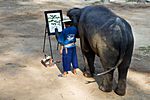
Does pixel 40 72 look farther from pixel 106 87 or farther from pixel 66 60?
pixel 106 87

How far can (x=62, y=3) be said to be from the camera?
21203 millimetres

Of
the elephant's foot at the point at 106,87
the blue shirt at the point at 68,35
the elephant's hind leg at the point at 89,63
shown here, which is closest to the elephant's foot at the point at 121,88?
the elephant's foot at the point at 106,87

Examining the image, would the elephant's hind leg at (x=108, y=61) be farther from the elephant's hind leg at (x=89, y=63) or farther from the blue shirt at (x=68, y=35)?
the blue shirt at (x=68, y=35)

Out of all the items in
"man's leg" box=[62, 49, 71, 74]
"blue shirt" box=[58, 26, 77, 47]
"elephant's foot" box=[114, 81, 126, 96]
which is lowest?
"elephant's foot" box=[114, 81, 126, 96]

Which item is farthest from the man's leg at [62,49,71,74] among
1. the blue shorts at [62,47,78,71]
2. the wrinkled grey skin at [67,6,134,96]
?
the wrinkled grey skin at [67,6,134,96]

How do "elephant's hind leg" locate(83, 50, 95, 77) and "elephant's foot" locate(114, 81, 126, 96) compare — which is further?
"elephant's hind leg" locate(83, 50, 95, 77)

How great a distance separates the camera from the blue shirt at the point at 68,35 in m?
7.40

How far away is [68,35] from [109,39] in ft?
4.80

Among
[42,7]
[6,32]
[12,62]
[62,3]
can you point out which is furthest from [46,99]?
[62,3]

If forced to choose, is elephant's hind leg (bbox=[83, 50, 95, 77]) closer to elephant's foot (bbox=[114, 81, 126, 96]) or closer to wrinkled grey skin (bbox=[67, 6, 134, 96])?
wrinkled grey skin (bbox=[67, 6, 134, 96])

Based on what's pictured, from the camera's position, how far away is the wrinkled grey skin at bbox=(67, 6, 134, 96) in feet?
20.3

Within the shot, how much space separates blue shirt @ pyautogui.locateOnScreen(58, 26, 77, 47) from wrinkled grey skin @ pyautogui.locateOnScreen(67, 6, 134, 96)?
186 millimetres

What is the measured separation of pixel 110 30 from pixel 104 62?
681mm

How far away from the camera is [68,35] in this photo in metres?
7.42
